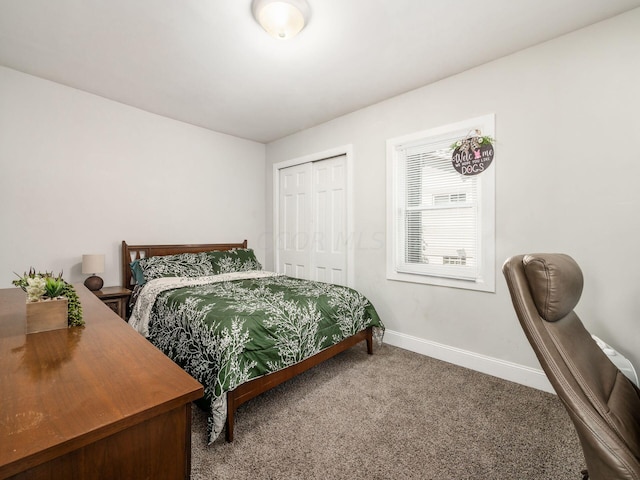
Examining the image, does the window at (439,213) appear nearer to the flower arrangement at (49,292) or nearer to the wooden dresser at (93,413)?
the wooden dresser at (93,413)

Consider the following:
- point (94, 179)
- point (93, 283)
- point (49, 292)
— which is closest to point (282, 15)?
point (49, 292)

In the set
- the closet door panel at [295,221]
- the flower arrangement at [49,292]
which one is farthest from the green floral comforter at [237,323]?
the closet door panel at [295,221]

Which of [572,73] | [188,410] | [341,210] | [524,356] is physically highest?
[572,73]

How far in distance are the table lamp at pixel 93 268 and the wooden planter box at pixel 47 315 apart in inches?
72.1

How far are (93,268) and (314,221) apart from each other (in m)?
2.39

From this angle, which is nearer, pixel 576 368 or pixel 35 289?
pixel 576 368

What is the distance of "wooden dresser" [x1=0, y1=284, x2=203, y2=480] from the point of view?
612 millimetres

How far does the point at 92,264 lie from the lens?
2.84 m

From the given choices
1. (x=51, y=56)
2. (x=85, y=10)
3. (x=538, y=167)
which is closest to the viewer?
(x=85, y=10)

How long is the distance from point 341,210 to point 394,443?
8.07ft

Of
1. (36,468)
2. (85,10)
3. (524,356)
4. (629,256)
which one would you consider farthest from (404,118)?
(36,468)

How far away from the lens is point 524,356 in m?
2.34

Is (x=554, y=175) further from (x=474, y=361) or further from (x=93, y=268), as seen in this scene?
(x=93, y=268)

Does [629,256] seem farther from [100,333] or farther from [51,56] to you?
[51,56]
